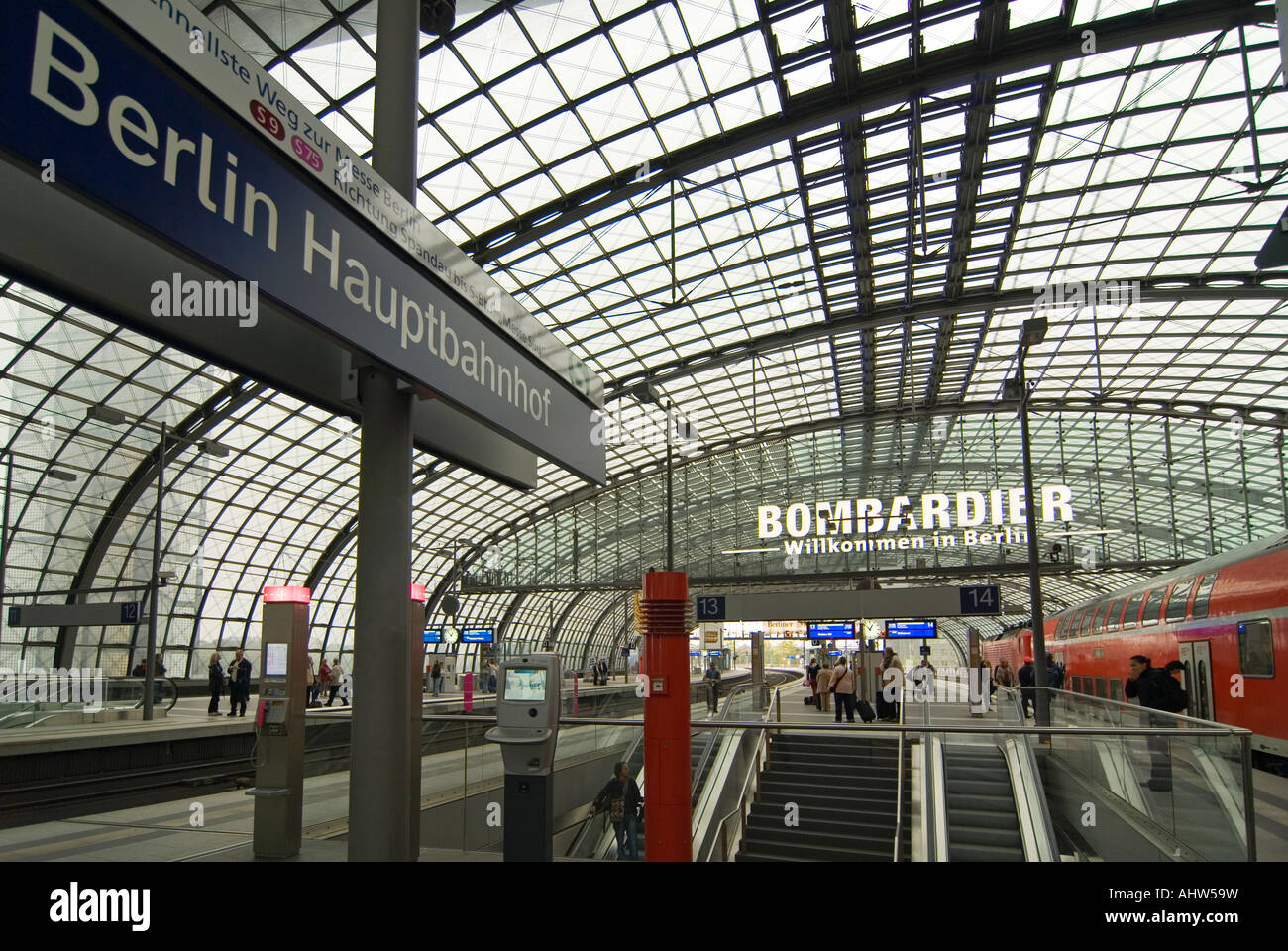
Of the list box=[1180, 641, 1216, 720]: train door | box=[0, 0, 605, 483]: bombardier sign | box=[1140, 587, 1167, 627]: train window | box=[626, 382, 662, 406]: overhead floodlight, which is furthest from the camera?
box=[626, 382, 662, 406]: overhead floodlight

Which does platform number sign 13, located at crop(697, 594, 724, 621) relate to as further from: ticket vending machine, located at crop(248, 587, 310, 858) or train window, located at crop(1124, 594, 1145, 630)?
ticket vending machine, located at crop(248, 587, 310, 858)

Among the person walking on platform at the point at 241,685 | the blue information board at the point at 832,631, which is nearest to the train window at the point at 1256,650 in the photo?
the blue information board at the point at 832,631

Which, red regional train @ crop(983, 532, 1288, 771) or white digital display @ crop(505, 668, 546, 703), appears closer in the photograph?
white digital display @ crop(505, 668, 546, 703)

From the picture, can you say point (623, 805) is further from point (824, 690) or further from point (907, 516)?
point (907, 516)

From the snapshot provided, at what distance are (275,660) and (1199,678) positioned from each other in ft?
56.2

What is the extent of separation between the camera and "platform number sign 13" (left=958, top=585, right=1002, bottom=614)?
18109mm

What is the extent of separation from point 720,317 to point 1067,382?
20.4 m

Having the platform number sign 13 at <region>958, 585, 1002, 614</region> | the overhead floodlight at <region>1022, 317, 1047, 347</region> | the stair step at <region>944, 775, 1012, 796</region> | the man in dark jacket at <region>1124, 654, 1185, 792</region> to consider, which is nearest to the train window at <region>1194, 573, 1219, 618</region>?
the platform number sign 13 at <region>958, 585, 1002, 614</region>

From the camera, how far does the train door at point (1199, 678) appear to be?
54.6ft

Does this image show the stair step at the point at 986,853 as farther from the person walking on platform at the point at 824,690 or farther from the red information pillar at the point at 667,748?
the person walking on platform at the point at 824,690

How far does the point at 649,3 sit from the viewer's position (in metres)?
17.6

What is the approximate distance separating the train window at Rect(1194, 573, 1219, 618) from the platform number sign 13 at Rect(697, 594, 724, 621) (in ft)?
32.1

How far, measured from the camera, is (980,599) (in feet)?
60.2

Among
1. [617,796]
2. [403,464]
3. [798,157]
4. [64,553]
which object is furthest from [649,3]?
[64,553]
